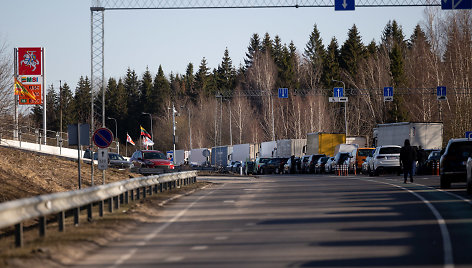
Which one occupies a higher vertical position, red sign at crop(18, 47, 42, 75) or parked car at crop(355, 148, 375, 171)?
red sign at crop(18, 47, 42, 75)

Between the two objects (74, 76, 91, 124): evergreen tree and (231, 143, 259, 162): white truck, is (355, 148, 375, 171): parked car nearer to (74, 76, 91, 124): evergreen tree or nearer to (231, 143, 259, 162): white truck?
(231, 143, 259, 162): white truck

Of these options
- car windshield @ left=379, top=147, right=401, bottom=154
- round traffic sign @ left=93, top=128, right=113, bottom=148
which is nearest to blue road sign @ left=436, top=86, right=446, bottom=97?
car windshield @ left=379, top=147, right=401, bottom=154

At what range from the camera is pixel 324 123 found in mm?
109312

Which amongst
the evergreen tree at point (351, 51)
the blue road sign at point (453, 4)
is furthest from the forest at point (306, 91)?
the blue road sign at point (453, 4)

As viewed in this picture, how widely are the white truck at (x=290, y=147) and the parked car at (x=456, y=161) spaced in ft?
142

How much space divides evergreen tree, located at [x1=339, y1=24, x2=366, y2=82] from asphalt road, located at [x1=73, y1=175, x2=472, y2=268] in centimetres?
10456

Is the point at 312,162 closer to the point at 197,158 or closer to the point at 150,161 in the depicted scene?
the point at 150,161

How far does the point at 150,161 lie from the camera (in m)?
42.6

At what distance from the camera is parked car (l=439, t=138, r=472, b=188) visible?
26.2m

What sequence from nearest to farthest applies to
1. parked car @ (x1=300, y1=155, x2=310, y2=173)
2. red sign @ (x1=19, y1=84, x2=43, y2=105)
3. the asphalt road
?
1. the asphalt road
2. red sign @ (x1=19, y1=84, x2=43, y2=105)
3. parked car @ (x1=300, y1=155, x2=310, y2=173)

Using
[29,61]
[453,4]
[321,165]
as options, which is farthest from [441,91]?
[29,61]

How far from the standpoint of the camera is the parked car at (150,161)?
42344mm

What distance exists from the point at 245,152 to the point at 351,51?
171ft

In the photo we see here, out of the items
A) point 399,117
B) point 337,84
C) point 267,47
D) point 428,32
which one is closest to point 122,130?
point 267,47
